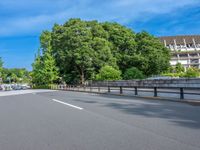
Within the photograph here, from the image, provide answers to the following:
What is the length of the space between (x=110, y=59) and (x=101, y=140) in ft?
202

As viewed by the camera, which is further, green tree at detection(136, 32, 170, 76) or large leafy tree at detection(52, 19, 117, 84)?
green tree at detection(136, 32, 170, 76)

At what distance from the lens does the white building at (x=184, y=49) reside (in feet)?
447

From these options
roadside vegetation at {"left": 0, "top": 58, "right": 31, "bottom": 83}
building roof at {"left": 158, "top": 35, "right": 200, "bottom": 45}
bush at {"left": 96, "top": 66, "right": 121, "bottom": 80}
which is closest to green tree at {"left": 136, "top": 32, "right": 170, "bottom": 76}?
bush at {"left": 96, "top": 66, "right": 121, "bottom": 80}

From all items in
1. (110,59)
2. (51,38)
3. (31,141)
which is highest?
(51,38)

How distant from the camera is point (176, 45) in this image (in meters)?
152

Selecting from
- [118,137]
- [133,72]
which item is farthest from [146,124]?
[133,72]

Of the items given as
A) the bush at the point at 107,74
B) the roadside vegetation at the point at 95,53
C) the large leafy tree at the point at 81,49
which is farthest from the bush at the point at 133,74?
the bush at the point at 107,74

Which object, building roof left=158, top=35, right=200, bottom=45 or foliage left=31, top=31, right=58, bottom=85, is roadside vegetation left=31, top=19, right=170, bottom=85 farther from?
building roof left=158, top=35, right=200, bottom=45

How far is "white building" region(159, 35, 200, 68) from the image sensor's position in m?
136

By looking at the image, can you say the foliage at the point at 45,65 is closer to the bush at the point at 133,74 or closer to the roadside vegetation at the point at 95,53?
the roadside vegetation at the point at 95,53

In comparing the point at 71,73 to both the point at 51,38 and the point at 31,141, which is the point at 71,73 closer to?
the point at 51,38

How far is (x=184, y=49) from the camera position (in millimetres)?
149375

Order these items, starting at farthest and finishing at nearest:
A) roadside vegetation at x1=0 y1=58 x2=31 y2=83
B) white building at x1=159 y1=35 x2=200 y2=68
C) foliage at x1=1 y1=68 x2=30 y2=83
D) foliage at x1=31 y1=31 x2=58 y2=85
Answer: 1. foliage at x1=1 y1=68 x2=30 y2=83
2. roadside vegetation at x1=0 y1=58 x2=31 y2=83
3. white building at x1=159 y1=35 x2=200 y2=68
4. foliage at x1=31 y1=31 x2=58 y2=85

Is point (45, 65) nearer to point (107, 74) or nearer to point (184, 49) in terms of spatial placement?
point (107, 74)
